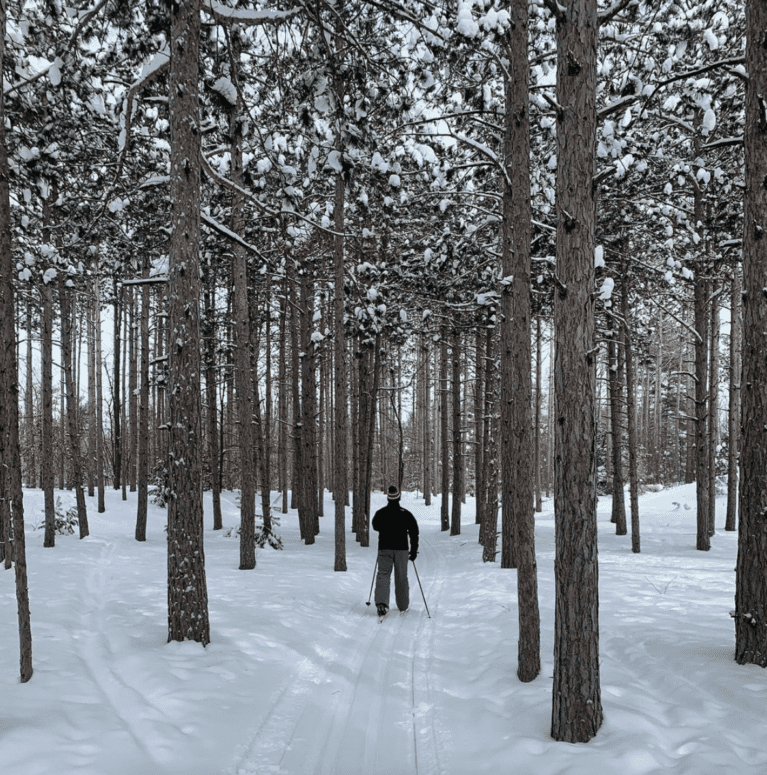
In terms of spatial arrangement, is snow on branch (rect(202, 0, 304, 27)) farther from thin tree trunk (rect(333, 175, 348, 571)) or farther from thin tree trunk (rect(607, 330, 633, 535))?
thin tree trunk (rect(607, 330, 633, 535))

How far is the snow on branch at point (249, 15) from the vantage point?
20.3 feet

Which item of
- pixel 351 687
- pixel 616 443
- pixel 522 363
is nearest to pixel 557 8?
pixel 522 363

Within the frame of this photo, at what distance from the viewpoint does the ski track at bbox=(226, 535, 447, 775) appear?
4191mm

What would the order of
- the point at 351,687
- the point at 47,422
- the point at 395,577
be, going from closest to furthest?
the point at 351,687
the point at 395,577
the point at 47,422

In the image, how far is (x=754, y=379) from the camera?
546 centimetres

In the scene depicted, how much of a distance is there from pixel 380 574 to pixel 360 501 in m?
9.09

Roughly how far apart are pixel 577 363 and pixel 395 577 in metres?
5.81

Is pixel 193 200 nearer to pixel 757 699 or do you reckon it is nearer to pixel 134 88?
pixel 134 88

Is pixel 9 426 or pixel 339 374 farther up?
pixel 339 374

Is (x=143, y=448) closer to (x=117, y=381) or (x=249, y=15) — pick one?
(x=117, y=381)

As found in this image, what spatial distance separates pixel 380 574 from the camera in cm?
865

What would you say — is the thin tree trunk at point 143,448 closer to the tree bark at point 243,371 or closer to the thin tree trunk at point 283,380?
the thin tree trunk at point 283,380

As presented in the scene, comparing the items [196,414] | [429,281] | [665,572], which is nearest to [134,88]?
[196,414]

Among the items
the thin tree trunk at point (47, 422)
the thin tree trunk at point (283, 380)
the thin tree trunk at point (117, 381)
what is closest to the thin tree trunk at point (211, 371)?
the thin tree trunk at point (283, 380)
